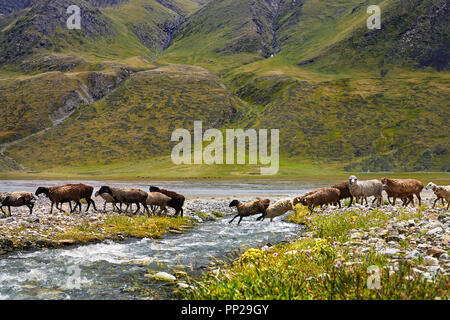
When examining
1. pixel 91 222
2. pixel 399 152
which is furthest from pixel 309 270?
pixel 399 152

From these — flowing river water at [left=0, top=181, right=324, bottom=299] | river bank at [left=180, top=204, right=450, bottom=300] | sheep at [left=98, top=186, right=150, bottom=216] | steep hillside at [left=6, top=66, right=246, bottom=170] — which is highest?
steep hillside at [left=6, top=66, right=246, bottom=170]

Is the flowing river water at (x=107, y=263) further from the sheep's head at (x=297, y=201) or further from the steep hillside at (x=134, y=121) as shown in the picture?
the steep hillside at (x=134, y=121)

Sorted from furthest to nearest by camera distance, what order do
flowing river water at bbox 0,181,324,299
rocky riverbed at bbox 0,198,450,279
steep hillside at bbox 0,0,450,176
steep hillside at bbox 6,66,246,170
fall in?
1. steep hillside at bbox 6,66,246,170
2. steep hillside at bbox 0,0,450,176
3. flowing river water at bbox 0,181,324,299
4. rocky riverbed at bbox 0,198,450,279

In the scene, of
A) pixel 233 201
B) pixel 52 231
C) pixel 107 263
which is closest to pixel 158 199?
pixel 233 201

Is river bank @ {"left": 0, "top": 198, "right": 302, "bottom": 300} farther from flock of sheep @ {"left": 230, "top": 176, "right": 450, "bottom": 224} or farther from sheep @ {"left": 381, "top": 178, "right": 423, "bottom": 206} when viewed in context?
sheep @ {"left": 381, "top": 178, "right": 423, "bottom": 206}

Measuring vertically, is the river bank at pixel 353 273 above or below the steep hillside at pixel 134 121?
below

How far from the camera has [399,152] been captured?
106 metres

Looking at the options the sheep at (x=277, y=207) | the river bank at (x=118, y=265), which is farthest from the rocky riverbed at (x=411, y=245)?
the sheep at (x=277, y=207)

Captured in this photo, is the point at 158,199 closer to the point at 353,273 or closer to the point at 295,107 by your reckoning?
the point at 353,273

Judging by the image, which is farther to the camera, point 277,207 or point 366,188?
point 366,188

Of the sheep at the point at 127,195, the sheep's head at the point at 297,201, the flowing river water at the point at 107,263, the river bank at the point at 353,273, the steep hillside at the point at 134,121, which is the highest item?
the steep hillside at the point at 134,121

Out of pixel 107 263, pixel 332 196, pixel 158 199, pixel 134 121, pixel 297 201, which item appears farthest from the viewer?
pixel 134 121

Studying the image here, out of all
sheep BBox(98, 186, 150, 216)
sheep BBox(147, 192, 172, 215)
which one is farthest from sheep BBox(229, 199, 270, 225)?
sheep BBox(98, 186, 150, 216)

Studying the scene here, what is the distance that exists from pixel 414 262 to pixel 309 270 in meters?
2.37
